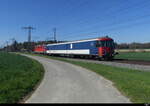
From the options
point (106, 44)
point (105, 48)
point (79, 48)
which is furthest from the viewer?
point (79, 48)

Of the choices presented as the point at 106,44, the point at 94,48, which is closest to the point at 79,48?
the point at 94,48

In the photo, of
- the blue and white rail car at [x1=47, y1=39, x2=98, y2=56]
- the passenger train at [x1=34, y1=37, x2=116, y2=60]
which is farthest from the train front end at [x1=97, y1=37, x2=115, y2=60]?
the blue and white rail car at [x1=47, y1=39, x2=98, y2=56]

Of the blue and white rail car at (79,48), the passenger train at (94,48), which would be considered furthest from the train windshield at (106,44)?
the blue and white rail car at (79,48)

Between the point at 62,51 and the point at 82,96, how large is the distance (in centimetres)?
3652

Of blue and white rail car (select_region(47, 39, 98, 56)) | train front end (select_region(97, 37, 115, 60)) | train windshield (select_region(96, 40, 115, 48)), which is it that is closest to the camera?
train front end (select_region(97, 37, 115, 60))

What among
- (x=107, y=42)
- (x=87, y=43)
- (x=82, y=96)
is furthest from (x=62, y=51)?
(x=82, y=96)

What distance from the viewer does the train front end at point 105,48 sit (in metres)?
28.3

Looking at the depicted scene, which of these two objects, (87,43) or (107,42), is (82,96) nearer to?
(107,42)

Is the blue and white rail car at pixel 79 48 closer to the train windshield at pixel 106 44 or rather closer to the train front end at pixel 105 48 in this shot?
the train windshield at pixel 106 44

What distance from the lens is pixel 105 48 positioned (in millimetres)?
28234

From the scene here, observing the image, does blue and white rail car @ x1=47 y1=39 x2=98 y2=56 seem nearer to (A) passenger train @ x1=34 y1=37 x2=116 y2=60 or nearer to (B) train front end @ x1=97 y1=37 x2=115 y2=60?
(A) passenger train @ x1=34 y1=37 x2=116 y2=60

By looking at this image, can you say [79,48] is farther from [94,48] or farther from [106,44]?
[106,44]

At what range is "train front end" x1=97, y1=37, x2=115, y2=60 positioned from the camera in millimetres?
28297

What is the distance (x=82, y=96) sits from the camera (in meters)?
7.14
